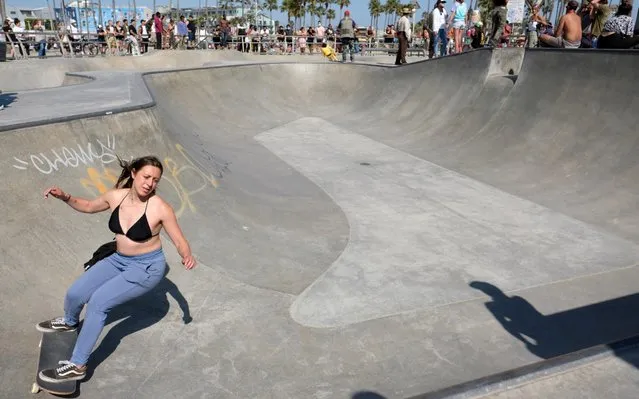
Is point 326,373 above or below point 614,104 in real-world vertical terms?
below

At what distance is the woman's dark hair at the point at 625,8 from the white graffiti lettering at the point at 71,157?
10.4 m

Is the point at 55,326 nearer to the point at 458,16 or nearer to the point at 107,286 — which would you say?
the point at 107,286

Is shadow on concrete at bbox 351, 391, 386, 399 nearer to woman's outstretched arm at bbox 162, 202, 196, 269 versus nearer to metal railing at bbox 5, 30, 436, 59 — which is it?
woman's outstretched arm at bbox 162, 202, 196, 269

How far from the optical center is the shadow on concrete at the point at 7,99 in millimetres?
7149

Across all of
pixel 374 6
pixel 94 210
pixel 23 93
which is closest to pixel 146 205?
pixel 94 210

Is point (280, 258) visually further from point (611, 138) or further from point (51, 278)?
point (611, 138)

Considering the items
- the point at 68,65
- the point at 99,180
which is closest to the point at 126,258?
the point at 99,180

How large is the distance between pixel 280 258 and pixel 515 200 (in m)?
4.68

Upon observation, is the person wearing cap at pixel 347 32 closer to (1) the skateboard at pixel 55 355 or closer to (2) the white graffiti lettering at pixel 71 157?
(2) the white graffiti lettering at pixel 71 157

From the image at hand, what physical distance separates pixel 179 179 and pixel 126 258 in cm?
324

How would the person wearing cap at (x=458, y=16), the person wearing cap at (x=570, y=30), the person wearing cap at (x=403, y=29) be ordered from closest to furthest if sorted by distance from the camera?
1. the person wearing cap at (x=570, y=30)
2. the person wearing cap at (x=458, y=16)
3. the person wearing cap at (x=403, y=29)

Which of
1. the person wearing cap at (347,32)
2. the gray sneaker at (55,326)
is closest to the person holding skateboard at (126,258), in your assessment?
the gray sneaker at (55,326)

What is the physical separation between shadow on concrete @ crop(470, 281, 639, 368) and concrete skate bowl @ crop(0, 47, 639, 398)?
0.05m

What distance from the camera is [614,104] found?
28.5 feet
